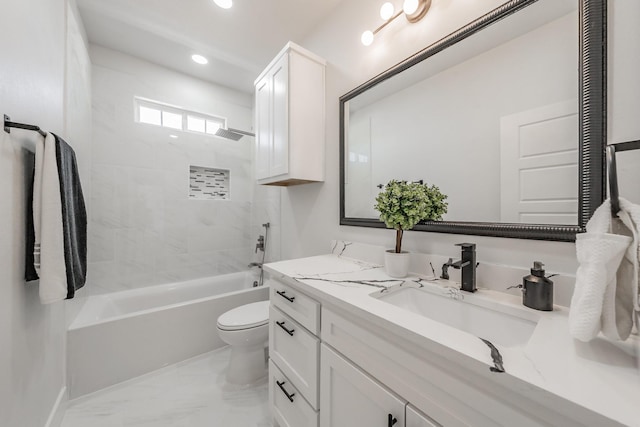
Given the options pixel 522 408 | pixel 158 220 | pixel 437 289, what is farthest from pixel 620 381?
pixel 158 220

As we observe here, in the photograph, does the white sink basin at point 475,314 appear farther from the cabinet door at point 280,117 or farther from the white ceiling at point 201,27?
the white ceiling at point 201,27

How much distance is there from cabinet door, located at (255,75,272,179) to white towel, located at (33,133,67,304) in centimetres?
115

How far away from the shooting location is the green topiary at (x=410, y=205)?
1082mm

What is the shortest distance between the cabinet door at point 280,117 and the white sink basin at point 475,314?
1.12 m

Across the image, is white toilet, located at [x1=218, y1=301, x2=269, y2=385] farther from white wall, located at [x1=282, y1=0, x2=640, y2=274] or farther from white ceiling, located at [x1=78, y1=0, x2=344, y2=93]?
white ceiling, located at [x1=78, y1=0, x2=344, y2=93]

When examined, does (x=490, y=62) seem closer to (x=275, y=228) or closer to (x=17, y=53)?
(x=17, y=53)

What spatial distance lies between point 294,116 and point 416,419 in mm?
1663

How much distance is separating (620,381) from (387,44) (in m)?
1.61

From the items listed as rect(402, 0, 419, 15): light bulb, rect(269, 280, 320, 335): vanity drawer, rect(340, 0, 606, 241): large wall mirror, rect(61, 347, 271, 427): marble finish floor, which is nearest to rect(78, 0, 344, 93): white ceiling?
rect(402, 0, 419, 15): light bulb

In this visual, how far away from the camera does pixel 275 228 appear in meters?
2.55

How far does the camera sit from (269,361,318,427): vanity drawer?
3.34 feet

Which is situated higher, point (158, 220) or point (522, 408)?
point (158, 220)

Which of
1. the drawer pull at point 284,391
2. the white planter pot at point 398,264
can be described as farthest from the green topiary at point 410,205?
the drawer pull at point 284,391

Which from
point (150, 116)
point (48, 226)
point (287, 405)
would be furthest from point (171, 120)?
point (287, 405)
